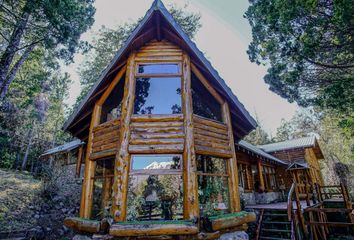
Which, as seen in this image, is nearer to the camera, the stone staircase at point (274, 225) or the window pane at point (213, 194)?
the window pane at point (213, 194)

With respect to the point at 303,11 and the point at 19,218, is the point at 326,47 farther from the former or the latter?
the point at 19,218

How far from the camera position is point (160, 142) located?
19.4 ft

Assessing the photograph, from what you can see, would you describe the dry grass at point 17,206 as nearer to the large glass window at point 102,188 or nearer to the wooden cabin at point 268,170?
the large glass window at point 102,188

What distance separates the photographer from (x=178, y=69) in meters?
6.93

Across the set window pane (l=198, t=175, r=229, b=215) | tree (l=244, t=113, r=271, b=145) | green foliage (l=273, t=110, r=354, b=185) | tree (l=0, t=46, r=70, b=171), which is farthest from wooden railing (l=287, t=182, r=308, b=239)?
tree (l=244, t=113, r=271, b=145)

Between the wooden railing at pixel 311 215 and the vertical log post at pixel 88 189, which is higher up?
the vertical log post at pixel 88 189

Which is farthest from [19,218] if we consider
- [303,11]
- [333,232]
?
[333,232]

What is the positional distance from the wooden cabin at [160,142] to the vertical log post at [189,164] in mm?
24

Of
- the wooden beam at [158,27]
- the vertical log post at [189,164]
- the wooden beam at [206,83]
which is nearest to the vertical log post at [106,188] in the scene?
the vertical log post at [189,164]

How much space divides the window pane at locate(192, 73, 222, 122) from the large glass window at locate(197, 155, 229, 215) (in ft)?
4.91

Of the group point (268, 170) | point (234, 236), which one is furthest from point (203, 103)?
point (268, 170)

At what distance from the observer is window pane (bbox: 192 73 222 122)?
7.02m

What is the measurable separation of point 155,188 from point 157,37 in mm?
5014

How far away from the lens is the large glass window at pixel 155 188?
5.42 m
